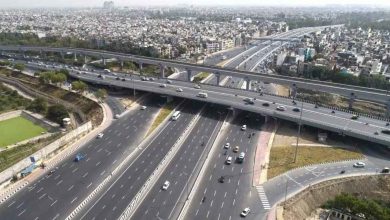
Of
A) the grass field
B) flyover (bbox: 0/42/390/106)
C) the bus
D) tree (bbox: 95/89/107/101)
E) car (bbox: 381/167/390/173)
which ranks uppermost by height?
flyover (bbox: 0/42/390/106)

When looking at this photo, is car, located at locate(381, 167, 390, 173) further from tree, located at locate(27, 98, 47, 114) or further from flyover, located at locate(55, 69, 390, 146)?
tree, located at locate(27, 98, 47, 114)

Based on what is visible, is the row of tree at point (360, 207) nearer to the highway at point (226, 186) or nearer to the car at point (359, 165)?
the highway at point (226, 186)

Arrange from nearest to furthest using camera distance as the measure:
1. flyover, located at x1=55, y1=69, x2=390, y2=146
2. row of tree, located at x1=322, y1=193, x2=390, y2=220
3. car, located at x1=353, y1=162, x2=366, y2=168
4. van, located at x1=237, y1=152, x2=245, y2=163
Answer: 1. row of tree, located at x1=322, y1=193, x2=390, y2=220
2. car, located at x1=353, y1=162, x2=366, y2=168
3. van, located at x1=237, y1=152, x2=245, y2=163
4. flyover, located at x1=55, y1=69, x2=390, y2=146

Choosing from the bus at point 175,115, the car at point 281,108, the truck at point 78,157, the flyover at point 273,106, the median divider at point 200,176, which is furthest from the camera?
the car at point 281,108

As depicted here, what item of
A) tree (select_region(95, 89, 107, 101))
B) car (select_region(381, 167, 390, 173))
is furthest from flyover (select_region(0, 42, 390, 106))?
tree (select_region(95, 89, 107, 101))

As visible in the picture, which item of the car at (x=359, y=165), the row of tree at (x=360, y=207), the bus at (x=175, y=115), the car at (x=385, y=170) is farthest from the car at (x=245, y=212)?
the bus at (x=175, y=115)

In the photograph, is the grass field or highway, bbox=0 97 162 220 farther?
the grass field

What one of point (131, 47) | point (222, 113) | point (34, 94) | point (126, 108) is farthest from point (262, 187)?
point (131, 47)

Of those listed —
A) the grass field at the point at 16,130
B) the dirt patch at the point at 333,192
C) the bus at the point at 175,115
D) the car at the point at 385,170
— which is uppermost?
the bus at the point at 175,115
